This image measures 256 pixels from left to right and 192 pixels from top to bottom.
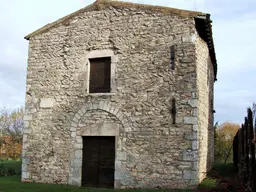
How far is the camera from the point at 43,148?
36.1 ft

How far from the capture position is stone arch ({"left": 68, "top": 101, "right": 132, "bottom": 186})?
10.1 metres

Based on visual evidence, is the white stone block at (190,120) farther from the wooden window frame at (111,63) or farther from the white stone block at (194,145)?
the wooden window frame at (111,63)

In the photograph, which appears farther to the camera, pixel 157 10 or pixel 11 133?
pixel 11 133

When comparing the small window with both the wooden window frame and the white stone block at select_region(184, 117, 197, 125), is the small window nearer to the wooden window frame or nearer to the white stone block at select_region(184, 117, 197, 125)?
the wooden window frame

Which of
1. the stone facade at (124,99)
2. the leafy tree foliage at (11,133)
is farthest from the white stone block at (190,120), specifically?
the leafy tree foliage at (11,133)

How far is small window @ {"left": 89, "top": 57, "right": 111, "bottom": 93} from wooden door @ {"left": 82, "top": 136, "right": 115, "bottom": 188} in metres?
1.60

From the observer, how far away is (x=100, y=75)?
10.6m

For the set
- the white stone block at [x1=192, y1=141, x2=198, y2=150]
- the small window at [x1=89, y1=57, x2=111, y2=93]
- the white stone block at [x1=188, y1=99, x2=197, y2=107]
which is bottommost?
the white stone block at [x1=192, y1=141, x2=198, y2=150]

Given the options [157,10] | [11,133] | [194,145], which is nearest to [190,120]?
[194,145]

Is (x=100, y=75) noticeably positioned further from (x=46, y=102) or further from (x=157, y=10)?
(x=157, y=10)

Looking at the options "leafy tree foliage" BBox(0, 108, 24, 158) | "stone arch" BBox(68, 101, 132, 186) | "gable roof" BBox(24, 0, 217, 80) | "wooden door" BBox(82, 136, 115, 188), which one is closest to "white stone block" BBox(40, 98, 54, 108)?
"stone arch" BBox(68, 101, 132, 186)

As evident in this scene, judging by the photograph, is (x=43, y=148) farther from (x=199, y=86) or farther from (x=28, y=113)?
(x=199, y=86)

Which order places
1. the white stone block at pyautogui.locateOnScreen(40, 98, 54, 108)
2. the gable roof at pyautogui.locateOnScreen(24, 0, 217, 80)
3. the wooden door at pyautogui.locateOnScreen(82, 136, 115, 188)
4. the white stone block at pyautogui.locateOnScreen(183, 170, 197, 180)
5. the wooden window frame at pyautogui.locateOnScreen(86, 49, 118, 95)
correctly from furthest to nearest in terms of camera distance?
1. the white stone block at pyautogui.locateOnScreen(40, 98, 54, 108)
2. the wooden window frame at pyautogui.locateOnScreen(86, 49, 118, 95)
3. the wooden door at pyautogui.locateOnScreen(82, 136, 115, 188)
4. the gable roof at pyautogui.locateOnScreen(24, 0, 217, 80)
5. the white stone block at pyautogui.locateOnScreen(183, 170, 197, 180)

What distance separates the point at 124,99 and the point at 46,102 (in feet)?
9.90
